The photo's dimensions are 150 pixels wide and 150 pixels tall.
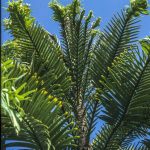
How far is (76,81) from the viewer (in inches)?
233

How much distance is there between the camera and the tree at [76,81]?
406 cm

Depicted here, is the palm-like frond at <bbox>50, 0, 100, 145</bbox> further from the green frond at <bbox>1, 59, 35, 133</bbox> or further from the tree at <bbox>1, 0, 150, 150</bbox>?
the green frond at <bbox>1, 59, 35, 133</bbox>

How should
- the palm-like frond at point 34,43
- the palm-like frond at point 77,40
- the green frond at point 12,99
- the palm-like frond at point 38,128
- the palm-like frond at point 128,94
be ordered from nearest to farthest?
the green frond at point 12,99 < the palm-like frond at point 38,128 < the palm-like frond at point 128,94 < the palm-like frond at point 34,43 < the palm-like frond at point 77,40

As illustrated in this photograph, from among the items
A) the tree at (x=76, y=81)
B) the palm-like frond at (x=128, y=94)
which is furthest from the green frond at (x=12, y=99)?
the palm-like frond at (x=128, y=94)

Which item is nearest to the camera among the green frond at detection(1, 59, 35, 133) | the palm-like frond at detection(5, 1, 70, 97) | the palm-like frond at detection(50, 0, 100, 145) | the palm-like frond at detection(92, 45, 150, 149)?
the green frond at detection(1, 59, 35, 133)

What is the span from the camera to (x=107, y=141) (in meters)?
4.95

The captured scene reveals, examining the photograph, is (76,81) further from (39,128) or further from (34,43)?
(39,128)

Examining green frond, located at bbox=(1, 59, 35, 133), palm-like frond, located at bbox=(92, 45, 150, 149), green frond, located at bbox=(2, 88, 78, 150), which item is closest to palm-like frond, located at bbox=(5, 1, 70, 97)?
palm-like frond, located at bbox=(92, 45, 150, 149)

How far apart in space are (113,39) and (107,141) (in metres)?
1.56

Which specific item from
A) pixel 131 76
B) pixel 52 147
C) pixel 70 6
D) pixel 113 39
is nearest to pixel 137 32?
pixel 113 39

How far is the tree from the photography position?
160 inches

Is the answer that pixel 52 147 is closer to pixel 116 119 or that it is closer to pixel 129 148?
pixel 116 119

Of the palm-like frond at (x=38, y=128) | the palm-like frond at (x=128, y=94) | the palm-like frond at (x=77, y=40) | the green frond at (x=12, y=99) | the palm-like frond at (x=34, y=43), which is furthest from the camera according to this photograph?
the palm-like frond at (x=77, y=40)

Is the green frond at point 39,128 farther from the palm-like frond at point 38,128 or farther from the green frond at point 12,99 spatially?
the green frond at point 12,99
